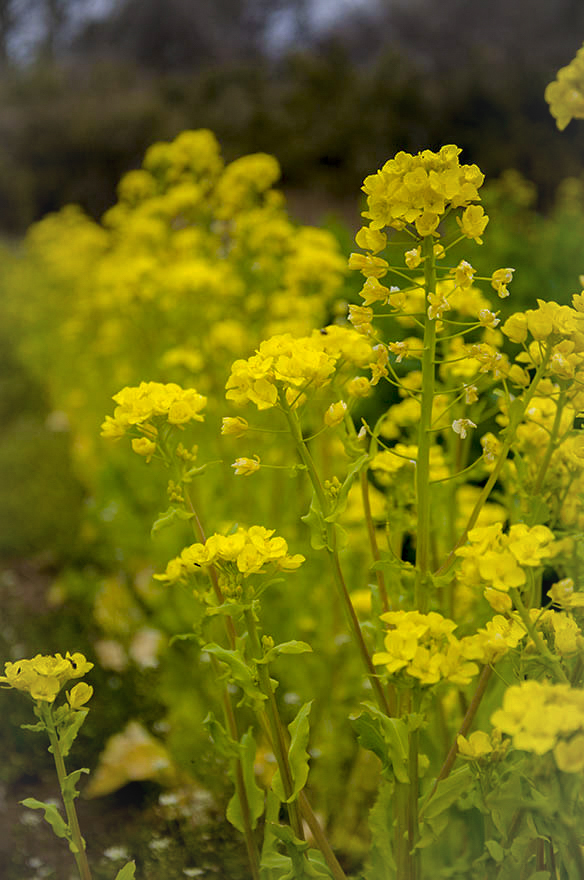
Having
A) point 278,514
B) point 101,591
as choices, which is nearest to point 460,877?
point 278,514

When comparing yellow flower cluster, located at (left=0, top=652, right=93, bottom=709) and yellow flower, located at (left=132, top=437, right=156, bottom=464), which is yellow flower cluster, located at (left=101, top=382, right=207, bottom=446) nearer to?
yellow flower, located at (left=132, top=437, right=156, bottom=464)

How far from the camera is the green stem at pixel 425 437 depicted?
25.6 inches

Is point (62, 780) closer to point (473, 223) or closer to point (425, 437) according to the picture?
point (425, 437)

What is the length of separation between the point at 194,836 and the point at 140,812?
23cm

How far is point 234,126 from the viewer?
5.02 metres

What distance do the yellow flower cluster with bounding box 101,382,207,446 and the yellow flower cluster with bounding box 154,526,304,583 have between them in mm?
117

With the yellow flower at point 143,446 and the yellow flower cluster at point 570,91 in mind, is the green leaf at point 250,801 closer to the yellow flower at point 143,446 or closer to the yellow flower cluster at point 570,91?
the yellow flower at point 143,446

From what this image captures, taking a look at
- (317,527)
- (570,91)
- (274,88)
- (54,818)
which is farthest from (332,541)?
(274,88)

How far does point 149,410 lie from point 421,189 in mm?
306

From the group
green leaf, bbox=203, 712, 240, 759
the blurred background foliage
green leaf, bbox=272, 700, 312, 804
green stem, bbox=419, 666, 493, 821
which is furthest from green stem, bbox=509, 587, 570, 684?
the blurred background foliage

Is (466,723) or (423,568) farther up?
(423,568)

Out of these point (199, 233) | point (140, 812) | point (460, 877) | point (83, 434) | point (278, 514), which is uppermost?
point (199, 233)

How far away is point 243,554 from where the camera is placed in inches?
24.8

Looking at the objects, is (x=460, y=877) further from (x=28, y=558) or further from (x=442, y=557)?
(x=28, y=558)
